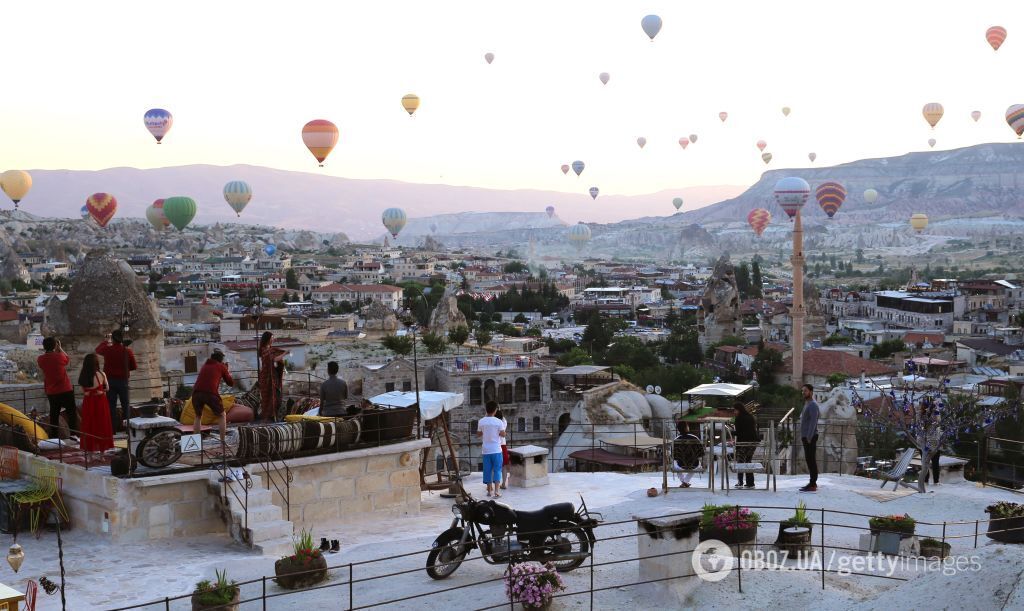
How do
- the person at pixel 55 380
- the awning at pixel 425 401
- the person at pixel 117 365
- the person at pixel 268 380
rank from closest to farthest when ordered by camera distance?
1. the person at pixel 55 380
2. the person at pixel 117 365
3. the person at pixel 268 380
4. the awning at pixel 425 401

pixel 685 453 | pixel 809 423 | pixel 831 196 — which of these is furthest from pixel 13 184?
pixel 809 423

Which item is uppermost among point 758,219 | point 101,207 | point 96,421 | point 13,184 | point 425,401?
point 13,184

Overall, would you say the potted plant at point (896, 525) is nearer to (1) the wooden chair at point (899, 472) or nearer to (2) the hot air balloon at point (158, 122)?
(1) the wooden chair at point (899, 472)

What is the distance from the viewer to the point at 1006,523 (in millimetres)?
7559

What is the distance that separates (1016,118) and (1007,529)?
5072 cm

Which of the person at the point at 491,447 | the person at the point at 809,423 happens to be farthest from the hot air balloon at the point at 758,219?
the person at the point at 491,447

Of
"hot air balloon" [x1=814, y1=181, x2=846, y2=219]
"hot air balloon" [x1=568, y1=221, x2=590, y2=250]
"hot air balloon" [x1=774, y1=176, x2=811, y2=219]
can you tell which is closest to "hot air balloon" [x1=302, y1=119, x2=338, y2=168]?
"hot air balloon" [x1=774, y1=176, x2=811, y2=219]

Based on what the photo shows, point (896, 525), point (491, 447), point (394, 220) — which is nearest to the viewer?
point (896, 525)

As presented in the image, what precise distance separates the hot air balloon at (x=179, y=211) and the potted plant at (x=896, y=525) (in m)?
54.9

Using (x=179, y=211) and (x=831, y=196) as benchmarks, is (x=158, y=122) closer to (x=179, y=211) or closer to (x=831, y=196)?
(x=179, y=211)

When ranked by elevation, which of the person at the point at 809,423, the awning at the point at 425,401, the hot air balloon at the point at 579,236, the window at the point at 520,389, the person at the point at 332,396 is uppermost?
the hot air balloon at the point at 579,236

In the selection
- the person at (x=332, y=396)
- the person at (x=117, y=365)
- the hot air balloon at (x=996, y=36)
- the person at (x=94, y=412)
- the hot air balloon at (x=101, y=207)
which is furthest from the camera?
the hot air balloon at (x=101, y=207)

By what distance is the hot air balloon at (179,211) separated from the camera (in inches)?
2309

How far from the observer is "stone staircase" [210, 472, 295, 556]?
7672mm
